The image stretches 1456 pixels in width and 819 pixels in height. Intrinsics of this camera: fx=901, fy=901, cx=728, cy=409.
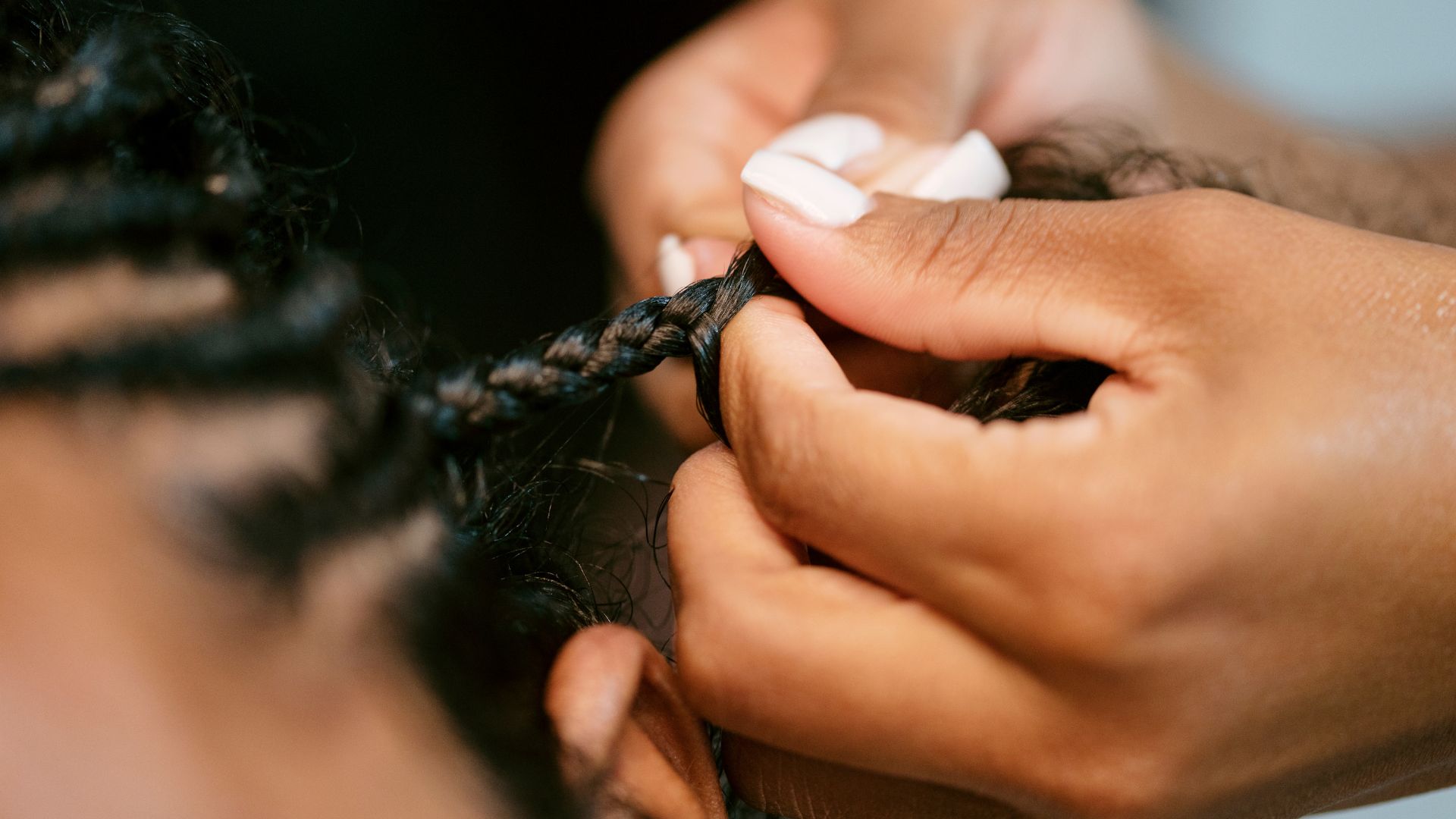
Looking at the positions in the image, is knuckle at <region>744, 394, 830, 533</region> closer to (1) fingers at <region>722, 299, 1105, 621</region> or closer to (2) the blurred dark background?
(1) fingers at <region>722, 299, 1105, 621</region>

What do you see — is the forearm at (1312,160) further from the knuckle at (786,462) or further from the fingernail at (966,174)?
the knuckle at (786,462)

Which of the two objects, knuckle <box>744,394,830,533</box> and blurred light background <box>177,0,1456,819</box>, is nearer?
knuckle <box>744,394,830,533</box>

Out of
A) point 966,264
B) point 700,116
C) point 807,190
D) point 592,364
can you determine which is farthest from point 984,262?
point 700,116

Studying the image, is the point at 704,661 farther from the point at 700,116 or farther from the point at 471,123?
the point at 471,123

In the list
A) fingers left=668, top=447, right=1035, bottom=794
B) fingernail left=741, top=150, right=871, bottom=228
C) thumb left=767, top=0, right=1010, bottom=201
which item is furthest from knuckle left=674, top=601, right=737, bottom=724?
thumb left=767, top=0, right=1010, bottom=201

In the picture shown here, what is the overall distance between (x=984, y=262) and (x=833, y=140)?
0.28m

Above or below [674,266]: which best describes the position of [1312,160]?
above

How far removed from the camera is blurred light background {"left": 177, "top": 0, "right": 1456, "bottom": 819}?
1.18 metres

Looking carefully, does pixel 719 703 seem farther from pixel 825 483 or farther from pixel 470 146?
pixel 470 146

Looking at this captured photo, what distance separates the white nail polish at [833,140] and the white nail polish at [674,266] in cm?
13

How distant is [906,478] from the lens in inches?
16.4

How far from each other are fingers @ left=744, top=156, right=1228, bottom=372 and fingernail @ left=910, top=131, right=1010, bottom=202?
0.14 meters

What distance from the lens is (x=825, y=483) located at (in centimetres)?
44

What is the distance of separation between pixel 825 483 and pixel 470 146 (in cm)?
102
